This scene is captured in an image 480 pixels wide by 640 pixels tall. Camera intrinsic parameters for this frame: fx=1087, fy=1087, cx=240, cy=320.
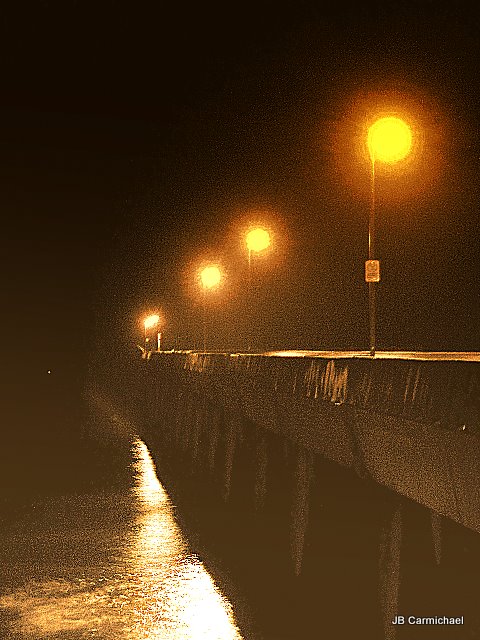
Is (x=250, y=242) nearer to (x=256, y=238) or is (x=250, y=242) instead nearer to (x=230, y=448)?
(x=256, y=238)

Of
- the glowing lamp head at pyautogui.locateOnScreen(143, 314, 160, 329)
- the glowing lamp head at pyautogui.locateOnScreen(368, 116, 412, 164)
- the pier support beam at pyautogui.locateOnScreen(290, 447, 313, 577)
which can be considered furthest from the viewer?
the glowing lamp head at pyautogui.locateOnScreen(143, 314, 160, 329)

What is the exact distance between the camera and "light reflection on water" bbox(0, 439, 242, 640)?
1182cm

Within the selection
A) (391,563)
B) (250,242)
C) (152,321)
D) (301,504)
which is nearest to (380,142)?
(250,242)

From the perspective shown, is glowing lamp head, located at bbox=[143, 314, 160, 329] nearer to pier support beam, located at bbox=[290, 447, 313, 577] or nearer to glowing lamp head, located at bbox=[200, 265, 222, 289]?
glowing lamp head, located at bbox=[200, 265, 222, 289]

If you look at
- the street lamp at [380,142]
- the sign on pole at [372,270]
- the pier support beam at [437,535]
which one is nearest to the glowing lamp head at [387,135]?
the street lamp at [380,142]

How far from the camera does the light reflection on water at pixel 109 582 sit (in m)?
11.8

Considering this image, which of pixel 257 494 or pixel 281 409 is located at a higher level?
pixel 281 409

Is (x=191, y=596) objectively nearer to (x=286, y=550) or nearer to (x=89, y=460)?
(x=286, y=550)

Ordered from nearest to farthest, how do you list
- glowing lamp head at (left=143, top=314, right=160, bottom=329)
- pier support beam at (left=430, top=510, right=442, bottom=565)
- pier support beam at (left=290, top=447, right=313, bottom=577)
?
pier support beam at (left=290, top=447, right=313, bottom=577) → pier support beam at (left=430, top=510, right=442, bottom=565) → glowing lamp head at (left=143, top=314, right=160, bottom=329)

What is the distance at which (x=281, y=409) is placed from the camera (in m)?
14.3

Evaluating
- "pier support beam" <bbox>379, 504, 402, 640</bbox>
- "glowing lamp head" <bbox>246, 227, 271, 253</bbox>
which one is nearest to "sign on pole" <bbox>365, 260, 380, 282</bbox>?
"glowing lamp head" <bbox>246, 227, 271, 253</bbox>

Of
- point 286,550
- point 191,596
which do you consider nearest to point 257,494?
point 286,550

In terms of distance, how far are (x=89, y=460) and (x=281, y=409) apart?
18065 mm

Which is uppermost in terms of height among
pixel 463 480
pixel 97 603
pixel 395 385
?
pixel 395 385
